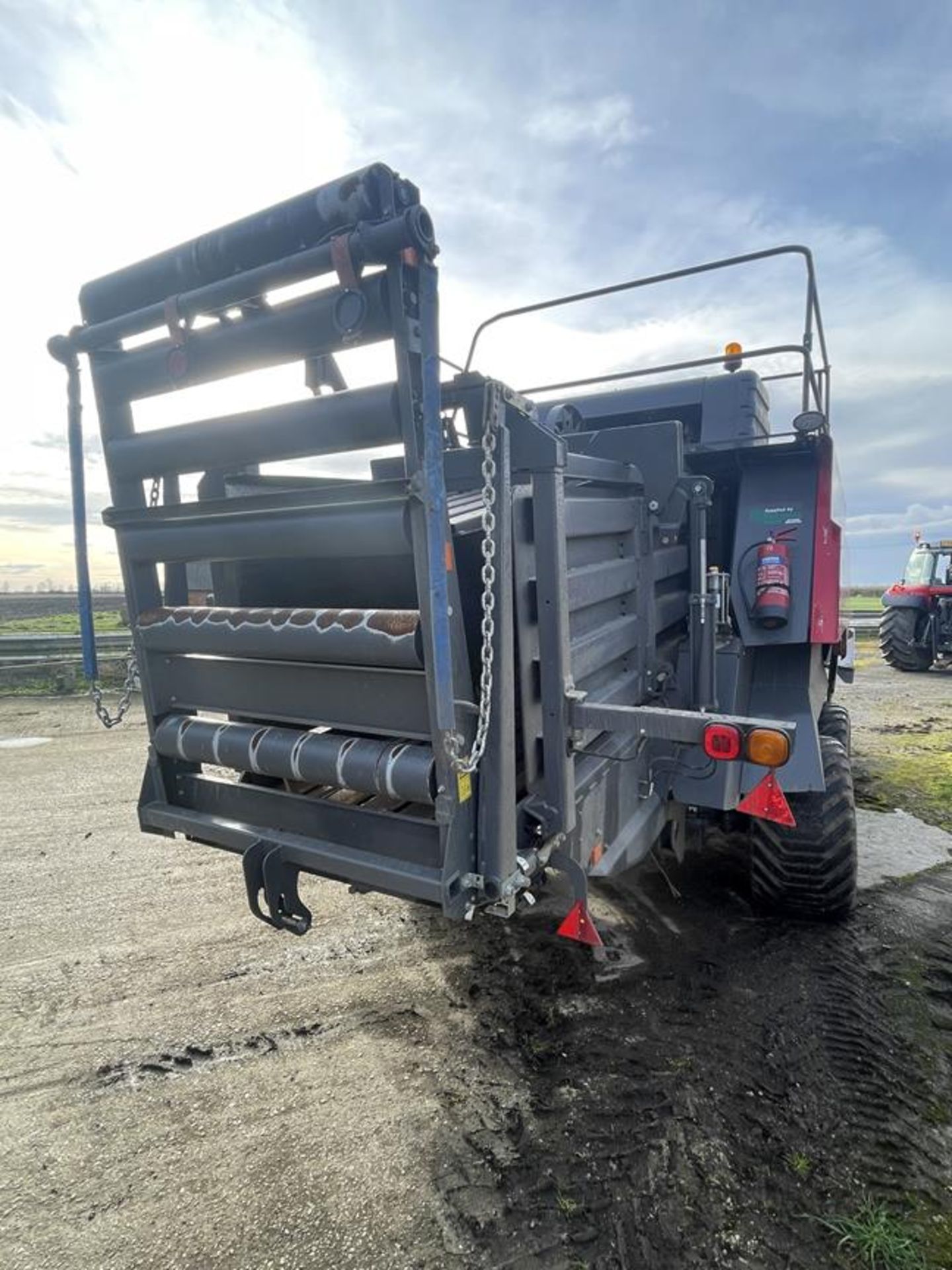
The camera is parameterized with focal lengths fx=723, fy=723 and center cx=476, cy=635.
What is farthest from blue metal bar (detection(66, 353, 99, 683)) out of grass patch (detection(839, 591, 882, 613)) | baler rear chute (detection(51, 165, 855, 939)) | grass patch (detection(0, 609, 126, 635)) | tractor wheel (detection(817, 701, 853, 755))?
grass patch (detection(839, 591, 882, 613))

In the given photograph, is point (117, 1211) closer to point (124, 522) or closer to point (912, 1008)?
point (124, 522)

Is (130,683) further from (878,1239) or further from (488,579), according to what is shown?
(878,1239)

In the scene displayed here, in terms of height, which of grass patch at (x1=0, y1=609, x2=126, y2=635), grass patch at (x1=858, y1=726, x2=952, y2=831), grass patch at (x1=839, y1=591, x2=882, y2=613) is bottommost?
grass patch at (x1=839, y1=591, x2=882, y2=613)

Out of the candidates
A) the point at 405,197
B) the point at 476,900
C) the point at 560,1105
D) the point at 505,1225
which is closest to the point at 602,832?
the point at 476,900

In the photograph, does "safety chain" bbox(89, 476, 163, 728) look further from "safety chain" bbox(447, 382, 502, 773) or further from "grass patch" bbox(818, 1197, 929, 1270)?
"grass patch" bbox(818, 1197, 929, 1270)

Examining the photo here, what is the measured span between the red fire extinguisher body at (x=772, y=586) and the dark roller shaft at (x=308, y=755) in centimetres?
182

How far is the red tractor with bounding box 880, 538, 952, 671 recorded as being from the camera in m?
11.6

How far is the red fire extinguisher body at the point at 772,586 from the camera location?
120 inches

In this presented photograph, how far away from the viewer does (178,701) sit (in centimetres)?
248

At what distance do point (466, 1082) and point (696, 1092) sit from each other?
76 centimetres

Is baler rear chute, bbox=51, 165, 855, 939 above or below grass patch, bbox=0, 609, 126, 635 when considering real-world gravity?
above

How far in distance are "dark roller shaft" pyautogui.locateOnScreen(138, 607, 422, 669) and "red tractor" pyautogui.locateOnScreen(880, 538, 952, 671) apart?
470 inches

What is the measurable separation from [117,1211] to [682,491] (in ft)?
9.91

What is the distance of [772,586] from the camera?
3.05 metres
